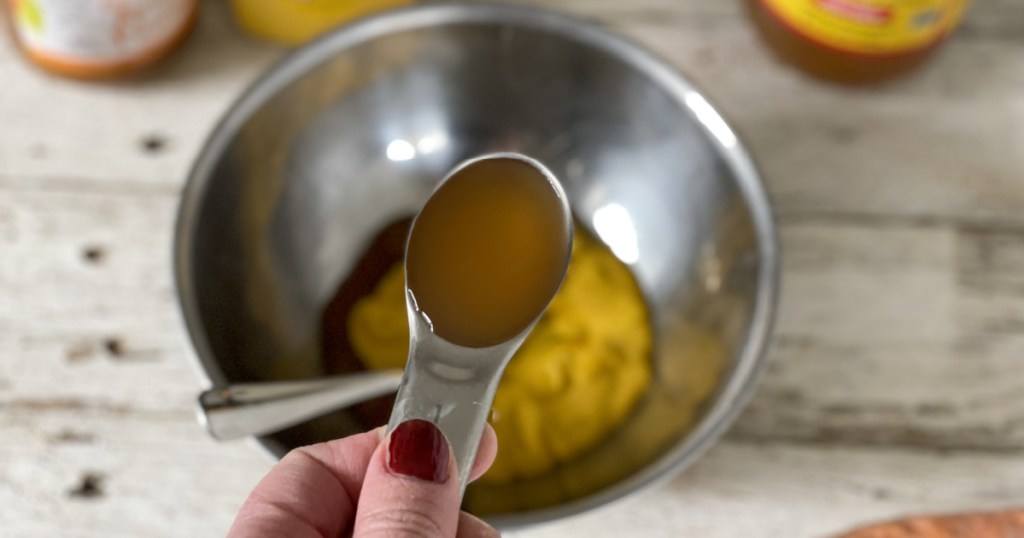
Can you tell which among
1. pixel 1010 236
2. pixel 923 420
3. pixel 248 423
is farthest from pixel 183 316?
pixel 1010 236

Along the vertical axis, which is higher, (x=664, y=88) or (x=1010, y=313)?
(x=664, y=88)

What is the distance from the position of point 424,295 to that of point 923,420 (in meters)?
0.40

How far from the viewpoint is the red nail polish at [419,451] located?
441mm

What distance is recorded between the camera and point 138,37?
0.79 m

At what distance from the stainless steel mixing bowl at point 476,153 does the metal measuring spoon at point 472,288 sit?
0.15 metres

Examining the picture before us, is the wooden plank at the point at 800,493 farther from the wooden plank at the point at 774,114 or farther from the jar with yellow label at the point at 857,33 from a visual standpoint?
the jar with yellow label at the point at 857,33

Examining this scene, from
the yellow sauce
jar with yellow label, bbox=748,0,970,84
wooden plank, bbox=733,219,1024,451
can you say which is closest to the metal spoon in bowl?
the yellow sauce

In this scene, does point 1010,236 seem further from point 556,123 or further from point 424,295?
point 424,295

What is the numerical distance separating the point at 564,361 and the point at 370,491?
1.01 ft

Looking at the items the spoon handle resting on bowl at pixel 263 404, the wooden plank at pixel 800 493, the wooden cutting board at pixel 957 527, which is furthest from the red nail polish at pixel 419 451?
the wooden cutting board at pixel 957 527

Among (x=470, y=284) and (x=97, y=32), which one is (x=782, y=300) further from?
(x=97, y=32)

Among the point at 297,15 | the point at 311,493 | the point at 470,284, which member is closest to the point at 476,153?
the point at 297,15

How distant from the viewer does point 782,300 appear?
77 centimetres

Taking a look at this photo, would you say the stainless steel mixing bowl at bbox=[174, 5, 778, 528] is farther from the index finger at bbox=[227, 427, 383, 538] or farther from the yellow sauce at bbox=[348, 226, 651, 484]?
the index finger at bbox=[227, 427, 383, 538]
